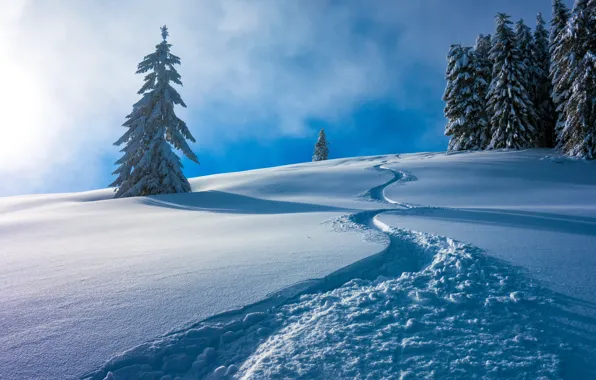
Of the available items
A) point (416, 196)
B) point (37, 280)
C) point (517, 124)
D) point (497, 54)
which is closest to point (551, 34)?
point (497, 54)

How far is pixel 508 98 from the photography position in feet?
86.4

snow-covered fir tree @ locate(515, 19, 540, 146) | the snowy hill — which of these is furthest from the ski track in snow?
snow-covered fir tree @ locate(515, 19, 540, 146)

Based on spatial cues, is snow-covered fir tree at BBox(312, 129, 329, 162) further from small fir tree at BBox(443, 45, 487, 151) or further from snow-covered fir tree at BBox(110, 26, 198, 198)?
snow-covered fir tree at BBox(110, 26, 198, 198)

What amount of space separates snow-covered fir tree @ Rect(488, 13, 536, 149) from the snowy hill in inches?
938

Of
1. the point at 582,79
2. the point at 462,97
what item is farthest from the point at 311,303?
the point at 462,97

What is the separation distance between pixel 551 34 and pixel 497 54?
22.1 feet

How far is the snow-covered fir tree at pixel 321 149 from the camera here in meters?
45.4

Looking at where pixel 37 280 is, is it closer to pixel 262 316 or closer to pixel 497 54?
pixel 262 316

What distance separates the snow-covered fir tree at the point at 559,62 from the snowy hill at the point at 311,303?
70.1 feet

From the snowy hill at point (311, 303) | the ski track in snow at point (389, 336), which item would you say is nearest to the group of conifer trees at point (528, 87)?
the snowy hill at point (311, 303)

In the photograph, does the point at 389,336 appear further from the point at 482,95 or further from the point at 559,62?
the point at 482,95

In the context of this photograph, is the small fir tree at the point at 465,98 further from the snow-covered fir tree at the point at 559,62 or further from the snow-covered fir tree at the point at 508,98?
the snow-covered fir tree at the point at 559,62

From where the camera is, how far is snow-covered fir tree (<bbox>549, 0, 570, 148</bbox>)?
838 inches

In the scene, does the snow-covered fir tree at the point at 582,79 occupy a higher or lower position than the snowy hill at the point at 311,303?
higher
